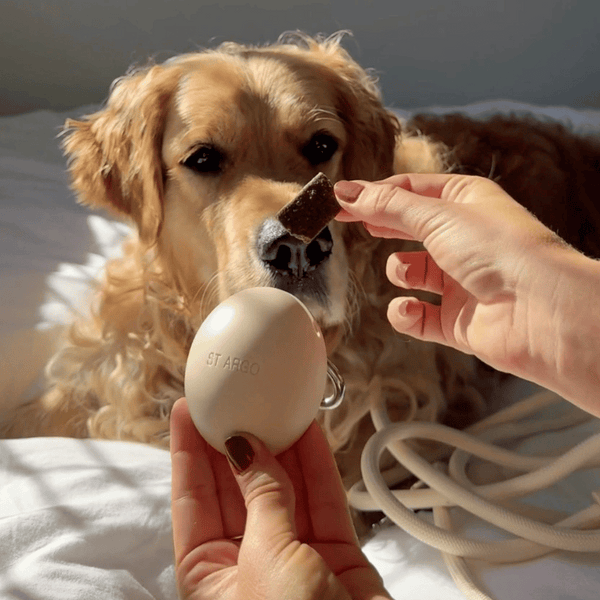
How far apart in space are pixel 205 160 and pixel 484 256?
88 centimetres

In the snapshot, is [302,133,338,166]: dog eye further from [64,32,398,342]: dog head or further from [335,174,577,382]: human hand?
[335,174,577,382]: human hand

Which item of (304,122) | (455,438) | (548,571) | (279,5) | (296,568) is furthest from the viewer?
(279,5)

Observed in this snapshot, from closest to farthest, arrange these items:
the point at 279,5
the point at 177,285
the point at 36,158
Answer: the point at 177,285 < the point at 36,158 < the point at 279,5

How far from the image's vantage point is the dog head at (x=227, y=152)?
4.67 ft

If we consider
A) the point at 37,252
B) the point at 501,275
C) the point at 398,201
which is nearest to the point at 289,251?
the point at 398,201

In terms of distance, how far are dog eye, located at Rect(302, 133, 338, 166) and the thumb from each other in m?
0.85

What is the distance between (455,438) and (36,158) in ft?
5.92

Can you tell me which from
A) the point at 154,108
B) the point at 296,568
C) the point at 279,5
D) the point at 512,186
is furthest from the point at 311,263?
the point at 279,5

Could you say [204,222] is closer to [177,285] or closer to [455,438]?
[177,285]

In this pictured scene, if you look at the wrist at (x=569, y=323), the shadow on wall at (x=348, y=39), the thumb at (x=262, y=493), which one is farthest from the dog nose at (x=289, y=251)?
the shadow on wall at (x=348, y=39)

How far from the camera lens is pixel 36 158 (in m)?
2.53

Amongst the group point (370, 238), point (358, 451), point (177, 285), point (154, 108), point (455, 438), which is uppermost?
point (154, 108)

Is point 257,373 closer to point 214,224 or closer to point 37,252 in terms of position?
point 214,224

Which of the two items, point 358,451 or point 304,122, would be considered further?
point 358,451
